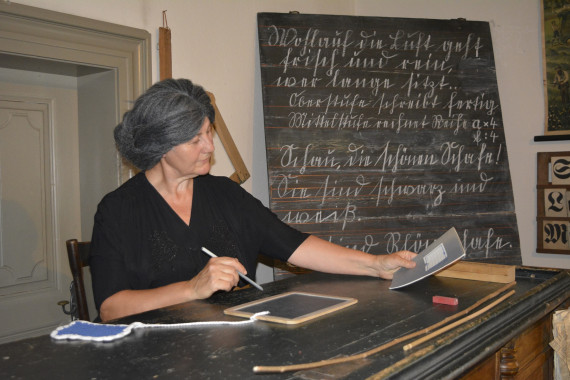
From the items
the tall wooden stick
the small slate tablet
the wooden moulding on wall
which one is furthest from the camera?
the wooden moulding on wall

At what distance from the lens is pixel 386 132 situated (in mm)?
3414

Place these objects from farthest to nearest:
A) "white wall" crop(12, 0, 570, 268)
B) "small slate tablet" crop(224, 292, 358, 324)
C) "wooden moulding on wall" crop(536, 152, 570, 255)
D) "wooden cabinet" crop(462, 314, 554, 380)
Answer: "wooden moulding on wall" crop(536, 152, 570, 255)
"white wall" crop(12, 0, 570, 268)
"wooden cabinet" crop(462, 314, 554, 380)
"small slate tablet" crop(224, 292, 358, 324)

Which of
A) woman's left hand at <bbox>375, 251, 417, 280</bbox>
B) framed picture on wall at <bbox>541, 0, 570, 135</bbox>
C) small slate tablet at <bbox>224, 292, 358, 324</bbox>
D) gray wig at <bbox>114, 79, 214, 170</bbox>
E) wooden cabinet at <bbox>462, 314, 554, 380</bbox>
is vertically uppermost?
framed picture on wall at <bbox>541, 0, 570, 135</bbox>

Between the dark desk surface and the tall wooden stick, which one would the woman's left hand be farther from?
the tall wooden stick

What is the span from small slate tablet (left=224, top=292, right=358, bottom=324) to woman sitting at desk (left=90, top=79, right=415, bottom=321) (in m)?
0.19

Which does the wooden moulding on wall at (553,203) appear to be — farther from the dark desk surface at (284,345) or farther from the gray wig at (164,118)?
the gray wig at (164,118)

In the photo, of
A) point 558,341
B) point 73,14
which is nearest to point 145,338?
point 558,341

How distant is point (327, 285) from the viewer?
5.75 feet

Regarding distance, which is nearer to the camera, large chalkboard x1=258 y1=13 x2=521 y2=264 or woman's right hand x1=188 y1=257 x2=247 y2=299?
woman's right hand x1=188 y1=257 x2=247 y2=299

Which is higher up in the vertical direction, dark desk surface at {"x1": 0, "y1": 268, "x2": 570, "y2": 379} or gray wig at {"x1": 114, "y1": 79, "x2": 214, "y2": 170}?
gray wig at {"x1": 114, "y1": 79, "x2": 214, "y2": 170}

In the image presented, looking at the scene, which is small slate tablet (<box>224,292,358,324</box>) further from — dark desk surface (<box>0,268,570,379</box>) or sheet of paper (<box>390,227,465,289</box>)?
sheet of paper (<box>390,227,465,289</box>)

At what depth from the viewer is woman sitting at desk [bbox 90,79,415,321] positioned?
1.69 meters

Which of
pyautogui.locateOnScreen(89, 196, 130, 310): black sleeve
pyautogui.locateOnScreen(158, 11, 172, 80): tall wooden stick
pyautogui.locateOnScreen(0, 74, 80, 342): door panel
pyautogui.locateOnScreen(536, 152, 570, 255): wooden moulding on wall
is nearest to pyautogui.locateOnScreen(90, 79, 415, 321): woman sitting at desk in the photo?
pyautogui.locateOnScreen(89, 196, 130, 310): black sleeve

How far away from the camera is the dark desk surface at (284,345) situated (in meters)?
0.99
